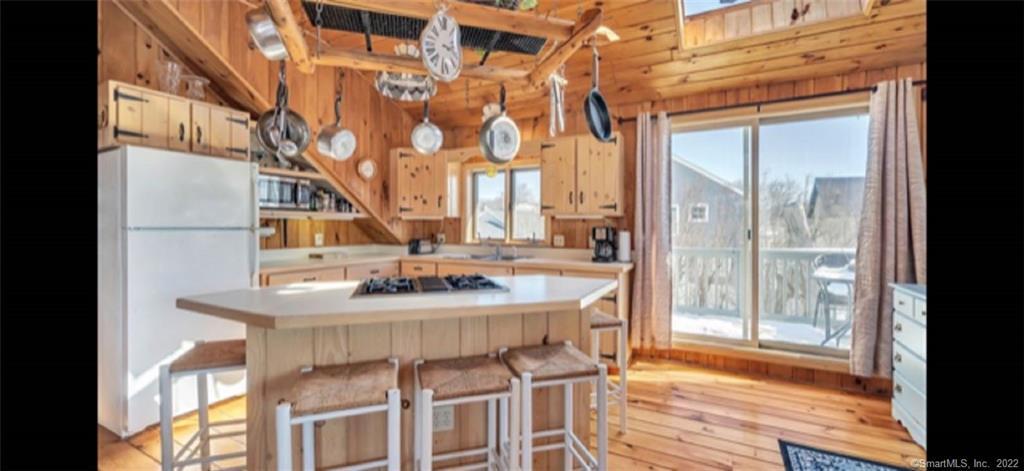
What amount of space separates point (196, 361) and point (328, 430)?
0.58 metres

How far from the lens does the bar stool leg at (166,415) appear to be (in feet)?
5.30

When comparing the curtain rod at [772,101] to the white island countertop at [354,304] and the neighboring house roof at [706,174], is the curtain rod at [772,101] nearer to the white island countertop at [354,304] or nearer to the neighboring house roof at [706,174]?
the neighboring house roof at [706,174]

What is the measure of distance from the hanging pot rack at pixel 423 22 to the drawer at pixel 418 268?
240 cm

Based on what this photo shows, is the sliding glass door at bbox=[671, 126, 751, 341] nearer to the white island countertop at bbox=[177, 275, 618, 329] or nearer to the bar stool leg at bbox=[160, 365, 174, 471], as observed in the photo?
the white island countertop at bbox=[177, 275, 618, 329]

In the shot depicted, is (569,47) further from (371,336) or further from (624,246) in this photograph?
(624,246)

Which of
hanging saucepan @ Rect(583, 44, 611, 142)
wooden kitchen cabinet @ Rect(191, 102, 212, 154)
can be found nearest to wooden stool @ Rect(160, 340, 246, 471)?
wooden kitchen cabinet @ Rect(191, 102, 212, 154)

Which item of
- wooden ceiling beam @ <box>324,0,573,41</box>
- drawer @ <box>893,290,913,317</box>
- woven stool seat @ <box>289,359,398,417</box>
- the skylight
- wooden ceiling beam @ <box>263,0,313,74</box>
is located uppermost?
the skylight

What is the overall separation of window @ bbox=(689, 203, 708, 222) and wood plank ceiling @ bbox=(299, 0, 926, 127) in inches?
37.1

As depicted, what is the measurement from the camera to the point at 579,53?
331cm

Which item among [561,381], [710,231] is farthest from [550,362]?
[710,231]

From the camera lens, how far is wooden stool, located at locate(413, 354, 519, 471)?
145cm

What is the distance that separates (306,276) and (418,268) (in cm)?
109

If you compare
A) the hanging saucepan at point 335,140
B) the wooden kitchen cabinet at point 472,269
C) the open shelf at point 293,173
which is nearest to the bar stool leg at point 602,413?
the hanging saucepan at point 335,140
